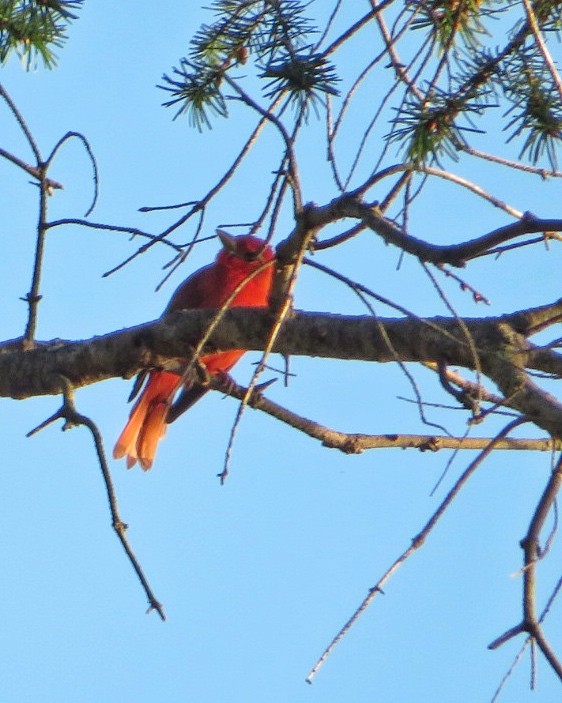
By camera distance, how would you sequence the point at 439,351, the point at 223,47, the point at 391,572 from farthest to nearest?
the point at 223,47
the point at 439,351
the point at 391,572

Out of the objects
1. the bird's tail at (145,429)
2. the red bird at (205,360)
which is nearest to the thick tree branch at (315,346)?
the red bird at (205,360)

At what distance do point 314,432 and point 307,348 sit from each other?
0.67 metres

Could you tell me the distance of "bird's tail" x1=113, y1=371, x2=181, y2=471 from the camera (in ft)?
18.5

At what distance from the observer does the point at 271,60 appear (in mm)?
2879

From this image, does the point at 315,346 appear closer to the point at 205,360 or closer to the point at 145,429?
the point at 205,360

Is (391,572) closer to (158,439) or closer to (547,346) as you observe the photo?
(547,346)

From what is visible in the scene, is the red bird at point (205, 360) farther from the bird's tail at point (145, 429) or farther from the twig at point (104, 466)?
the twig at point (104, 466)

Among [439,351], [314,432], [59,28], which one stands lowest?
[439,351]

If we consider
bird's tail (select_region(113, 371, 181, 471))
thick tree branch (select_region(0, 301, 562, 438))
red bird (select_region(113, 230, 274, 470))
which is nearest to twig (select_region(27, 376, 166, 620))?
thick tree branch (select_region(0, 301, 562, 438))

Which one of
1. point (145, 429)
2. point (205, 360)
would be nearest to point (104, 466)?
point (205, 360)

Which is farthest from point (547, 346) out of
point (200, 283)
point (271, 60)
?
point (200, 283)

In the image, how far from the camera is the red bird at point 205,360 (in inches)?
191

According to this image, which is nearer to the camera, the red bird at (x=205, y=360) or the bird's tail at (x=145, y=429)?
the red bird at (x=205, y=360)

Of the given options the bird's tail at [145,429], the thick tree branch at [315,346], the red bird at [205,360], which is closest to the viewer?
the thick tree branch at [315,346]
